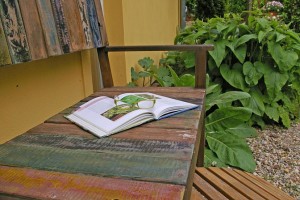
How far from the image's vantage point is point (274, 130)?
9.16 feet

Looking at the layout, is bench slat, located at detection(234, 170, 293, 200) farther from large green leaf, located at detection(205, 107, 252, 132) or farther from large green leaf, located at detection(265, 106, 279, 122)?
large green leaf, located at detection(265, 106, 279, 122)

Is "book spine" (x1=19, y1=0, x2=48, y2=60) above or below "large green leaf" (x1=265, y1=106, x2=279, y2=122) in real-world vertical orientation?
Result: above

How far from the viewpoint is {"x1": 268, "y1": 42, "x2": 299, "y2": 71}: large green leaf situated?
2.56 m

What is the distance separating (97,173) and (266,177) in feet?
5.50

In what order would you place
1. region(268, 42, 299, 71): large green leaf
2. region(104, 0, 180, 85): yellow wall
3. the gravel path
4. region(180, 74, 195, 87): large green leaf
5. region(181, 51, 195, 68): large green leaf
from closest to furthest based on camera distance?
the gravel path, region(180, 74, 195, 87): large green leaf, region(104, 0, 180, 85): yellow wall, region(268, 42, 299, 71): large green leaf, region(181, 51, 195, 68): large green leaf

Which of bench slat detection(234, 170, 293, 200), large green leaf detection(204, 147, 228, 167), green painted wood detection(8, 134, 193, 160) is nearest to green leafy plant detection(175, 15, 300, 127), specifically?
large green leaf detection(204, 147, 228, 167)

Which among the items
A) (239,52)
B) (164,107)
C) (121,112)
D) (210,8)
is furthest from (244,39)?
(210,8)

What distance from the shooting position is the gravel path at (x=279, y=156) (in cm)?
199

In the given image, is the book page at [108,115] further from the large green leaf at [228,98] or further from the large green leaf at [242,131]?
the large green leaf at [242,131]

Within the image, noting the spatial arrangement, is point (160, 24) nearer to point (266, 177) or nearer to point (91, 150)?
point (266, 177)

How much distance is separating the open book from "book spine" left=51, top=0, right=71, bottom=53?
0.29 meters

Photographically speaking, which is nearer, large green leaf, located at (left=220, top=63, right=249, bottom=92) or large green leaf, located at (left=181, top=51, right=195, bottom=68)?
large green leaf, located at (left=220, top=63, right=249, bottom=92)

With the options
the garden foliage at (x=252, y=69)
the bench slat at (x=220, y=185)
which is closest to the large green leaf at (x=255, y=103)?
the garden foliage at (x=252, y=69)

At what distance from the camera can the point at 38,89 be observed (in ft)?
4.95
